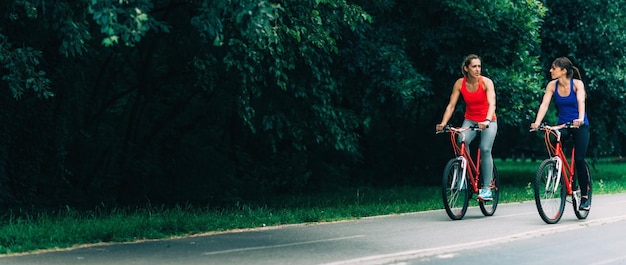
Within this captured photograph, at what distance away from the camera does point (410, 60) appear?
18.0m

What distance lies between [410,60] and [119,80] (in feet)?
29.7

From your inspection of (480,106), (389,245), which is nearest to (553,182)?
(480,106)

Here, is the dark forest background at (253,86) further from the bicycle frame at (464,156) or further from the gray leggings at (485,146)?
the gray leggings at (485,146)

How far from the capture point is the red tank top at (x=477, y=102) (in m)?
11.9

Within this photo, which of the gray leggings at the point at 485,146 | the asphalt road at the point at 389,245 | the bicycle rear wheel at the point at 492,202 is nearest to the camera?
the asphalt road at the point at 389,245

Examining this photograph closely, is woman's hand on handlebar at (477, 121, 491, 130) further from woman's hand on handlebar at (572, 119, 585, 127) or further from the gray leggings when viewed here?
woman's hand on handlebar at (572, 119, 585, 127)

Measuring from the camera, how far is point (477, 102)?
11906mm

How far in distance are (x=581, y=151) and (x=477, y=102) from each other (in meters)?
1.42

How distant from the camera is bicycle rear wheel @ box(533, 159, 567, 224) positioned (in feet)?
37.1

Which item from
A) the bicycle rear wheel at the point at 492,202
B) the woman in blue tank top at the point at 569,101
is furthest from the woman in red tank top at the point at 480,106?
the woman in blue tank top at the point at 569,101

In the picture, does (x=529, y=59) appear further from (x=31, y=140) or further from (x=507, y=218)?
(x=31, y=140)

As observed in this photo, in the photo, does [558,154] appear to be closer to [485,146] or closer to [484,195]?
[485,146]

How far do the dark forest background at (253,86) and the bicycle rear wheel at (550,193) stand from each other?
11.9 ft

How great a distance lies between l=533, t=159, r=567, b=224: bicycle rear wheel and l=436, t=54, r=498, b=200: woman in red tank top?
0.80 m
